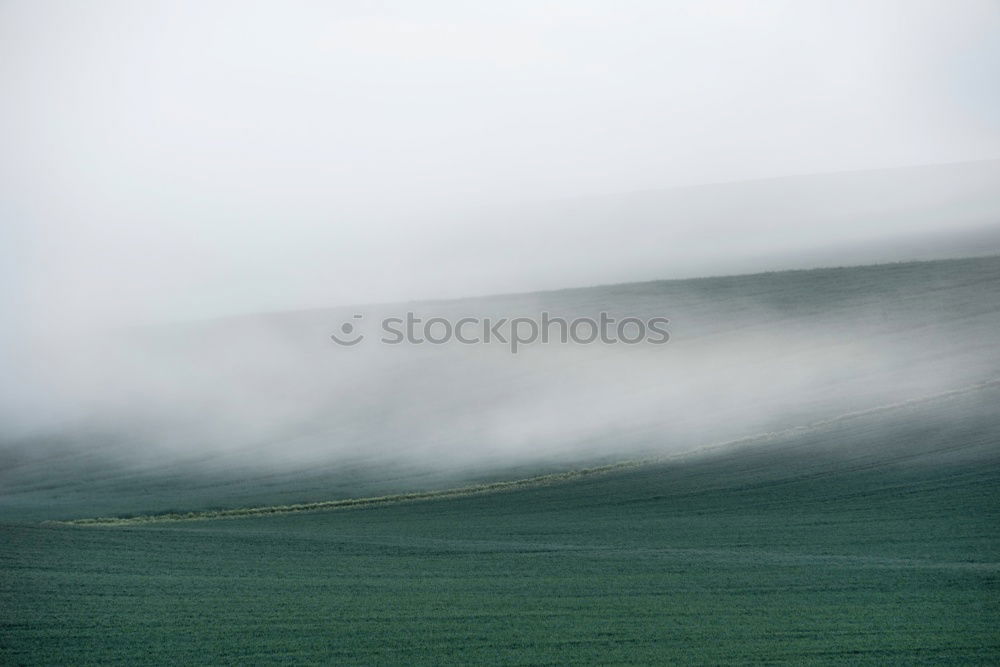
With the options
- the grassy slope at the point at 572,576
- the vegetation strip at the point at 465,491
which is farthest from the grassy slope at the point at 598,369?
the grassy slope at the point at 572,576

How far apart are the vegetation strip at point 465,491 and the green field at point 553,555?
0.09m

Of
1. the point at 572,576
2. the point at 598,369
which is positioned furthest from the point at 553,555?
the point at 598,369

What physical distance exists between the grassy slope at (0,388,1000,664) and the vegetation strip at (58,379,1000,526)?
1.66ft

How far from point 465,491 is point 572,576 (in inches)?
248

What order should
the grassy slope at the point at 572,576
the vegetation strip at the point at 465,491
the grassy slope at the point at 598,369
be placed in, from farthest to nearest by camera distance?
the grassy slope at the point at 598,369
the vegetation strip at the point at 465,491
the grassy slope at the point at 572,576

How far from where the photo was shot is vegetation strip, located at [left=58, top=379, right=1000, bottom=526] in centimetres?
1540

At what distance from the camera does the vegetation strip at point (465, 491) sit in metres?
15.4

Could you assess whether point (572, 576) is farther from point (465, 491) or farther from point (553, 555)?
point (465, 491)

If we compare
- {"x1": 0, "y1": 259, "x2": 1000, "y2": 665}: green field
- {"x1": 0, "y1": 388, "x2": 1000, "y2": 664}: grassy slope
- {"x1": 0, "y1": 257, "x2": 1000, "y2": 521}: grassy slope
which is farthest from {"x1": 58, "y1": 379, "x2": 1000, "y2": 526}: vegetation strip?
{"x1": 0, "y1": 388, "x2": 1000, "y2": 664}: grassy slope

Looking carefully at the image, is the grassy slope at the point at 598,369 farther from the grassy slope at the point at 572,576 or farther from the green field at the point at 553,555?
the grassy slope at the point at 572,576

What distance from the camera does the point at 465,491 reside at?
16500 mm

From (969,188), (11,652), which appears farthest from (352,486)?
(969,188)

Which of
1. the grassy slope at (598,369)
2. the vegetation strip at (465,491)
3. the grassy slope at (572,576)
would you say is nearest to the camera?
the grassy slope at (572,576)

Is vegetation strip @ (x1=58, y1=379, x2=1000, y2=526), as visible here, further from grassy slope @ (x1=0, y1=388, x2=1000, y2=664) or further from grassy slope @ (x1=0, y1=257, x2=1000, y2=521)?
grassy slope @ (x1=0, y1=388, x2=1000, y2=664)
